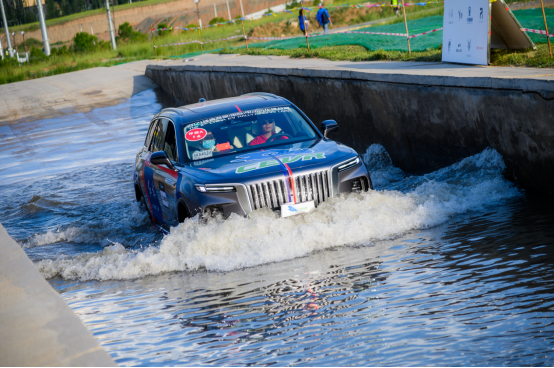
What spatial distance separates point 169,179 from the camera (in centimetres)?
841

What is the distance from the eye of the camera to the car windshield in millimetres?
8461

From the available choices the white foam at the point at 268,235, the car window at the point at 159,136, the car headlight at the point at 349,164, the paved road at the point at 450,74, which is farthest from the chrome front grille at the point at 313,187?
the paved road at the point at 450,74

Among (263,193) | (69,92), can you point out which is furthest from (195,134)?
(69,92)

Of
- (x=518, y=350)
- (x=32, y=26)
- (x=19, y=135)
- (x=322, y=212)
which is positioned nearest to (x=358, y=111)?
(x=322, y=212)

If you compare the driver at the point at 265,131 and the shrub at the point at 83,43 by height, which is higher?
the shrub at the point at 83,43

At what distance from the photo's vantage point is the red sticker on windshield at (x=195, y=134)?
28.2 ft

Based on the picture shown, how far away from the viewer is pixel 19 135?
2433 centimetres

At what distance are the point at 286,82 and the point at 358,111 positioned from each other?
11.1ft

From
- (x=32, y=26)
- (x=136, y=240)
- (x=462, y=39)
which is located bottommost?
(x=136, y=240)

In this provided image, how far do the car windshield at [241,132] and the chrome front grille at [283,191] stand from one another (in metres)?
1.10

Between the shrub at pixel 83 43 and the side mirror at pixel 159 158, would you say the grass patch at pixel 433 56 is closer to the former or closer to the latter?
the side mirror at pixel 159 158

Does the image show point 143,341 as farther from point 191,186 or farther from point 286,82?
point 286,82

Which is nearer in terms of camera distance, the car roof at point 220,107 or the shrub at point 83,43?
the car roof at point 220,107

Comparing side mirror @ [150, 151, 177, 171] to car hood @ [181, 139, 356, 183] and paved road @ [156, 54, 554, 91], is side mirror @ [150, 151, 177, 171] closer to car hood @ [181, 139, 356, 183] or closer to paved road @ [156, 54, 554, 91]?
car hood @ [181, 139, 356, 183]
